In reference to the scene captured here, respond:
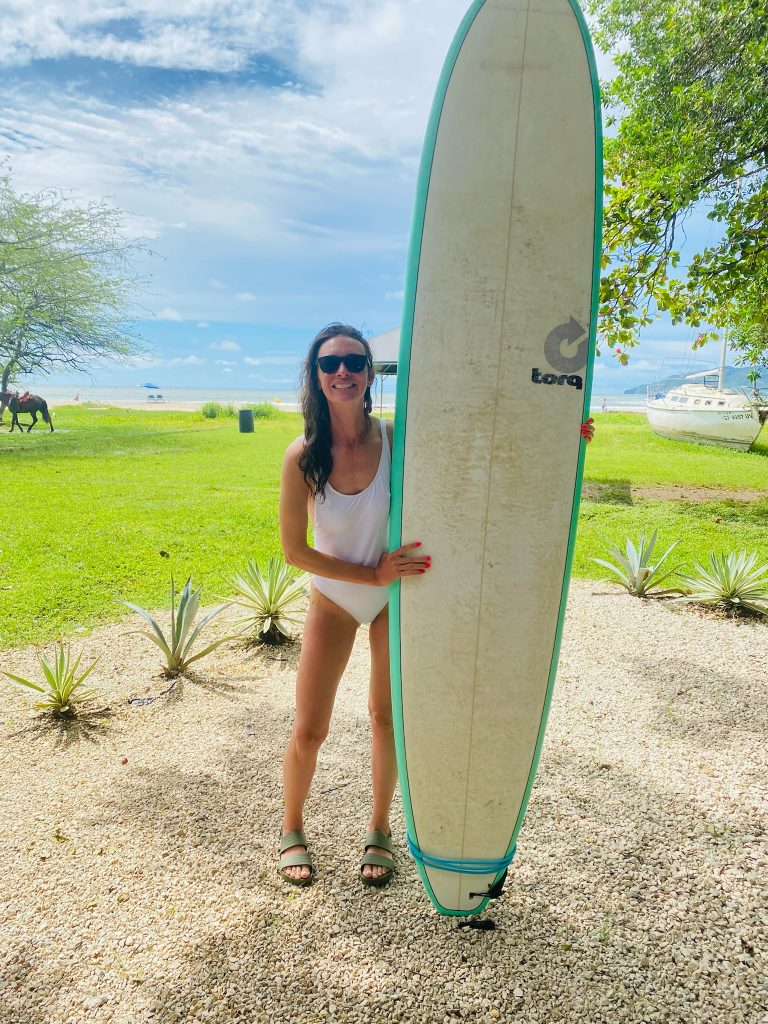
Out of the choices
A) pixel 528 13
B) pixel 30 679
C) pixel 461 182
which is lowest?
pixel 30 679

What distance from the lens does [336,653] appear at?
2.13m

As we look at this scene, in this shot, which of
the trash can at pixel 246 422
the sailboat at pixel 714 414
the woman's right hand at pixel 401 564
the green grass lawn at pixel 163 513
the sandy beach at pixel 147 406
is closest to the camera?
the woman's right hand at pixel 401 564

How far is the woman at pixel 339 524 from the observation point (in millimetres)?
2002

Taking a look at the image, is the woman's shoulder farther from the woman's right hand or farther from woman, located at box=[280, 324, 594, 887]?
the woman's right hand

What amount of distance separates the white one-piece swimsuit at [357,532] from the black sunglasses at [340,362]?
9.7 inches

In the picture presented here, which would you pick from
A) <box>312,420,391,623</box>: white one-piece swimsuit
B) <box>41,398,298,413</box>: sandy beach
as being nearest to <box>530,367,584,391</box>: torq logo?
<box>312,420,391,623</box>: white one-piece swimsuit

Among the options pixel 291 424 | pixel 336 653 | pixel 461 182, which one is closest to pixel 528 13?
pixel 461 182

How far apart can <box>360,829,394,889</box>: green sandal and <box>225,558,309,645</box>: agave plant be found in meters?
2.45

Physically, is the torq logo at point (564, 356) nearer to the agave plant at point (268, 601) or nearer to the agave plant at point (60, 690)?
the agave plant at point (60, 690)

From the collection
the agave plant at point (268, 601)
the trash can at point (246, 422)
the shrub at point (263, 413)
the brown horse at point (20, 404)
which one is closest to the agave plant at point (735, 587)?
the agave plant at point (268, 601)

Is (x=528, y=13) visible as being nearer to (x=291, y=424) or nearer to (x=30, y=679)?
(x=30, y=679)

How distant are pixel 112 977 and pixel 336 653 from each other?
3.85 ft

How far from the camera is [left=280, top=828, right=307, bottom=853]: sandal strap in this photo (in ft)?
7.93

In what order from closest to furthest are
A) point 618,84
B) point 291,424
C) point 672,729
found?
point 672,729 → point 618,84 → point 291,424
